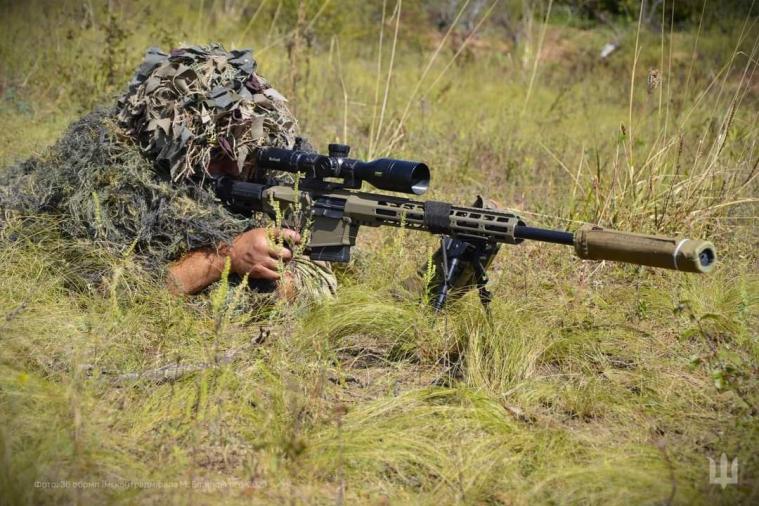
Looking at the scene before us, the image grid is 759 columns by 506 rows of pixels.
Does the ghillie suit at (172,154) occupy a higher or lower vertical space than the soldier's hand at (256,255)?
higher

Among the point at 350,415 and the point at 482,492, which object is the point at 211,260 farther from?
the point at 482,492

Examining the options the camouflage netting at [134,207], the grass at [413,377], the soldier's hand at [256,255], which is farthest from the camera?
the camouflage netting at [134,207]

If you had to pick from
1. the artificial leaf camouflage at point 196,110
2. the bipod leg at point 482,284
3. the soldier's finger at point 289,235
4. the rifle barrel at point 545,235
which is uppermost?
the artificial leaf camouflage at point 196,110

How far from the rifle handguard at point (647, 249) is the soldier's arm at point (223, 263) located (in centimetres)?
137

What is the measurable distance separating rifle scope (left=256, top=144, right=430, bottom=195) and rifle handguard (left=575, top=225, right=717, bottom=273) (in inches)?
29.8

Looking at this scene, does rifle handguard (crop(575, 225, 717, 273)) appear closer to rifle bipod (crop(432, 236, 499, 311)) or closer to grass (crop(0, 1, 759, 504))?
grass (crop(0, 1, 759, 504))

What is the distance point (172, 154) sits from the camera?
377 centimetres

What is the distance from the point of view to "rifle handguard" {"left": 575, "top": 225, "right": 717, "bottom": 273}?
2.71 meters

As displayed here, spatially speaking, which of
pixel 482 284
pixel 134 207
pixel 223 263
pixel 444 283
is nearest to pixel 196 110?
pixel 134 207

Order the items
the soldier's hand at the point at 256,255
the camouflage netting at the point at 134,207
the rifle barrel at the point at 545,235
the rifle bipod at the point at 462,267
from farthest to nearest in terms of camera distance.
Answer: the camouflage netting at the point at 134,207 < the soldier's hand at the point at 256,255 < the rifle bipod at the point at 462,267 < the rifle barrel at the point at 545,235

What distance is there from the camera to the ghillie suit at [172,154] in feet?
12.5

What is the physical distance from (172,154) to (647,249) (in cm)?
→ 215

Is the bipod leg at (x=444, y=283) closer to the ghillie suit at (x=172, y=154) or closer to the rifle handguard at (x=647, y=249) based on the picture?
the ghillie suit at (x=172, y=154)

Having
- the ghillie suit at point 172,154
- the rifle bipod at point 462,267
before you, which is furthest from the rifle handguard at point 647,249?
the ghillie suit at point 172,154
